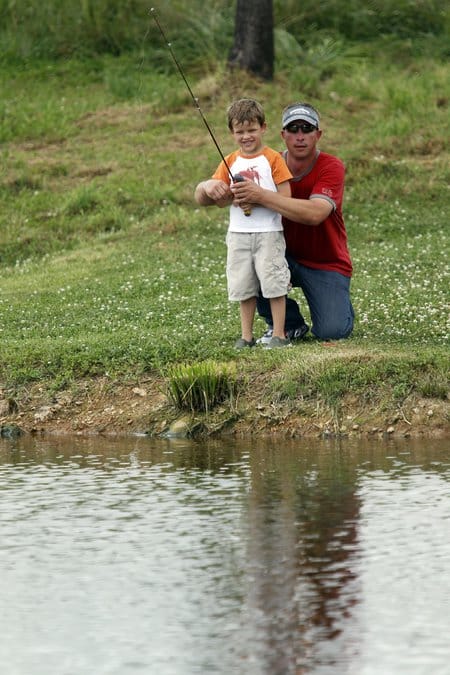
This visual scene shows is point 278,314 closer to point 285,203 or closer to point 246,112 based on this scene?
point 285,203

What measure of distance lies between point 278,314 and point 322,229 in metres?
0.66

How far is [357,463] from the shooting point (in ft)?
24.3

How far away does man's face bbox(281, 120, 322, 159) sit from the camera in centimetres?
921

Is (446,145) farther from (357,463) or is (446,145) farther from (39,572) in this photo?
(39,572)

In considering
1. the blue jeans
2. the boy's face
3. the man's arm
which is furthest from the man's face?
the blue jeans

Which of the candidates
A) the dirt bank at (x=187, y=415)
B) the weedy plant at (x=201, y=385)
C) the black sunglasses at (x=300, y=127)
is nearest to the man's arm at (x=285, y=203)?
the black sunglasses at (x=300, y=127)

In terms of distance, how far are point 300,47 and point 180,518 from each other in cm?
1516

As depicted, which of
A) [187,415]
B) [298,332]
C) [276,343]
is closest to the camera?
[187,415]

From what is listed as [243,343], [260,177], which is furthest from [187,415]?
[260,177]

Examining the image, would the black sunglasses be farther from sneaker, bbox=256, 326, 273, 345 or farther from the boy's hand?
sneaker, bbox=256, 326, 273, 345

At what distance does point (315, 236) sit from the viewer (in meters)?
9.50

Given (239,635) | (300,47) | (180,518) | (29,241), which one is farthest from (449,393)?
(300,47)

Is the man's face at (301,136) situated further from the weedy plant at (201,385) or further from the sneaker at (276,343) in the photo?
the weedy plant at (201,385)

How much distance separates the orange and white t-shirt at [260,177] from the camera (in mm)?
A: 9016
